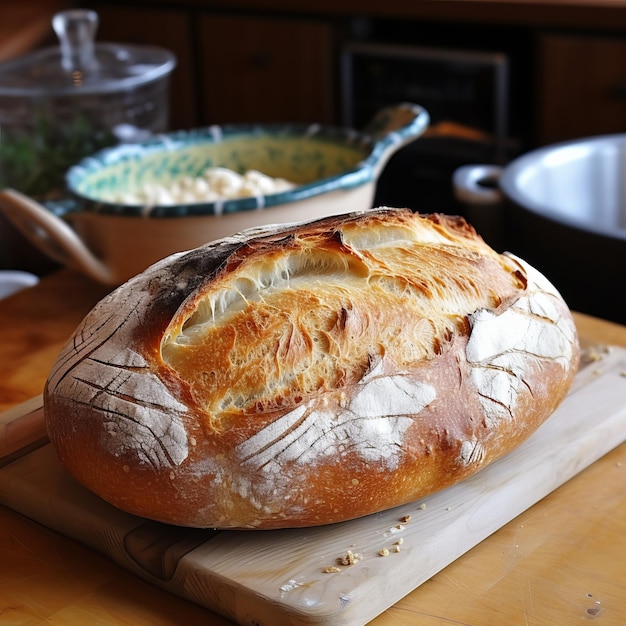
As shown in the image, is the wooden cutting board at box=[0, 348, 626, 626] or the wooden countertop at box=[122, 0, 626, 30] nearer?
the wooden cutting board at box=[0, 348, 626, 626]

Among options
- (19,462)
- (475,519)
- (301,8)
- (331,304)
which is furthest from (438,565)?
(301,8)

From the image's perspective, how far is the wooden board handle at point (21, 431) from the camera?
0.77m

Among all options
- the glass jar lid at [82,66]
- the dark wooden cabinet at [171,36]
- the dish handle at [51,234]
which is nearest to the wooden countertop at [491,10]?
the dark wooden cabinet at [171,36]

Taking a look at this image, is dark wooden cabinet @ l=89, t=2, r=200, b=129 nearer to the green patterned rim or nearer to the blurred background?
the blurred background

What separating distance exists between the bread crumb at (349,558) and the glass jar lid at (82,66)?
1.13m

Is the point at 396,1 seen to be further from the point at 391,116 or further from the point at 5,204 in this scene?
the point at 5,204

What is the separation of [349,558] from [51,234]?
0.57 meters

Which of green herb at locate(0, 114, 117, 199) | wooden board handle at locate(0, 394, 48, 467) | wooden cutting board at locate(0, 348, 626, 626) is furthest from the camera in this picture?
green herb at locate(0, 114, 117, 199)

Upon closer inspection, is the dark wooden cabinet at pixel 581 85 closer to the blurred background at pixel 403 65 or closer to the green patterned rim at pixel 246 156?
the blurred background at pixel 403 65

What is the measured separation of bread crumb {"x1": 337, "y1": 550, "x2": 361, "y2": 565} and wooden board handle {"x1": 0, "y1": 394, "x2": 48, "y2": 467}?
0.96ft

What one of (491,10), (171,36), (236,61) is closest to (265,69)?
(236,61)

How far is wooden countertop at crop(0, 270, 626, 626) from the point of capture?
605mm

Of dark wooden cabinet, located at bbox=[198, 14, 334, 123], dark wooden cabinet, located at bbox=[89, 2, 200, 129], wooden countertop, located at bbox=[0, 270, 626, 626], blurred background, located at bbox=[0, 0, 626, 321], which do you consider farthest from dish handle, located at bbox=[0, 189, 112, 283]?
dark wooden cabinet, located at bbox=[89, 2, 200, 129]

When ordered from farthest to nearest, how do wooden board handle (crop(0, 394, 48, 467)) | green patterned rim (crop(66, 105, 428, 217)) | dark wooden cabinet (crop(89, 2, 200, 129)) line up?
dark wooden cabinet (crop(89, 2, 200, 129)), green patterned rim (crop(66, 105, 428, 217)), wooden board handle (crop(0, 394, 48, 467))
